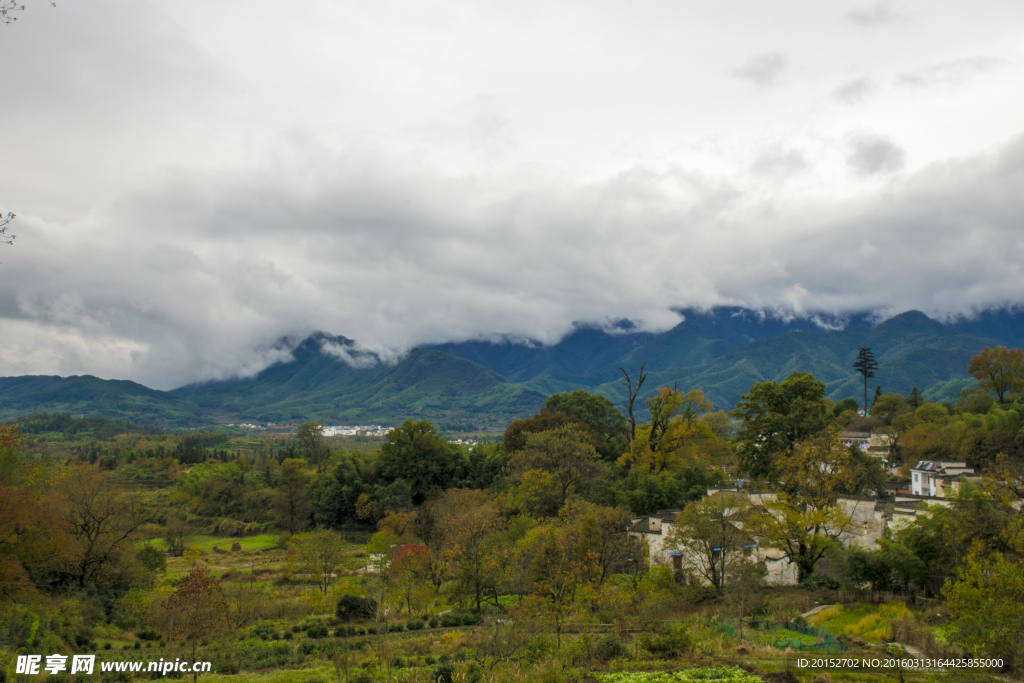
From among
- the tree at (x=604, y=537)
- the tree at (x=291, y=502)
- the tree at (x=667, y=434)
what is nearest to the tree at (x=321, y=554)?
the tree at (x=604, y=537)

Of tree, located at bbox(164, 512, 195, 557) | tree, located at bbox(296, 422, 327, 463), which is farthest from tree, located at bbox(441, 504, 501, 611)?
tree, located at bbox(296, 422, 327, 463)

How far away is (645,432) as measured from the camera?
49000 mm

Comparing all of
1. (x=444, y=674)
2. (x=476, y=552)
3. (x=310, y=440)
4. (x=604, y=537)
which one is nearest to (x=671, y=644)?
(x=444, y=674)

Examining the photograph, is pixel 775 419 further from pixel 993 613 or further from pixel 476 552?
pixel 993 613

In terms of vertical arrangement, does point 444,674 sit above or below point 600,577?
above

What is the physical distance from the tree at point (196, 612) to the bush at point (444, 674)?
1071cm

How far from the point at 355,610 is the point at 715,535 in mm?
19580

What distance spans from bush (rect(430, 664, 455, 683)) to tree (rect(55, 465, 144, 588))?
1048 inches

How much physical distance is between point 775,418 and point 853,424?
55.6 meters

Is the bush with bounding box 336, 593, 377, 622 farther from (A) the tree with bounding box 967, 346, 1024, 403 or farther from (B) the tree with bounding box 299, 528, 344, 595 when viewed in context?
(A) the tree with bounding box 967, 346, 1024, 403

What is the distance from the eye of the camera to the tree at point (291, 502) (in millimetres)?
74188

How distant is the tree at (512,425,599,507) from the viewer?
39906 mm

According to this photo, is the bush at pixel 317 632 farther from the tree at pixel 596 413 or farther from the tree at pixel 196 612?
the tree at pixel 596 413

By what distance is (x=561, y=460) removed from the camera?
40.2 metres
